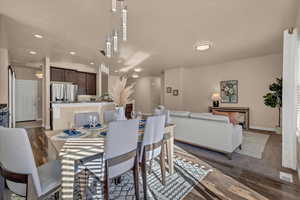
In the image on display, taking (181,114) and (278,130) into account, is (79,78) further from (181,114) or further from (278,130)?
(278,130)

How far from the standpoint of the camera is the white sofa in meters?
2.70

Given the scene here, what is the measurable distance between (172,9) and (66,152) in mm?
2500

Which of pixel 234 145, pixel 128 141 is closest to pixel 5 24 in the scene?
pixel 128 141

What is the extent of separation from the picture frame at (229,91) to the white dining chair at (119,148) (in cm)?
559

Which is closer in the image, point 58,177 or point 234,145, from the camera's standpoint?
point 58,177

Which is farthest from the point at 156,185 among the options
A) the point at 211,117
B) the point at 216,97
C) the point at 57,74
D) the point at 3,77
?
the point at 57,74

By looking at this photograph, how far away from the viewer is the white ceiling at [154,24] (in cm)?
221

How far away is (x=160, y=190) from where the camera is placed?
1.77m

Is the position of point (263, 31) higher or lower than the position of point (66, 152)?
higher

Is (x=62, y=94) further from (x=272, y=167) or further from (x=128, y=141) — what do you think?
(x=272, y=167)

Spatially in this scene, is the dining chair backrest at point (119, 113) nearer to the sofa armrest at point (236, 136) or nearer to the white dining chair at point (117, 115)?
the white dining chair at point (117, 115)

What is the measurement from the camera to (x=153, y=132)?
1.67 metres

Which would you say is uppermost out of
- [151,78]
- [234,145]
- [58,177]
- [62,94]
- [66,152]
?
[151,78]

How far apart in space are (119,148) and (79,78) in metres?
6.35
